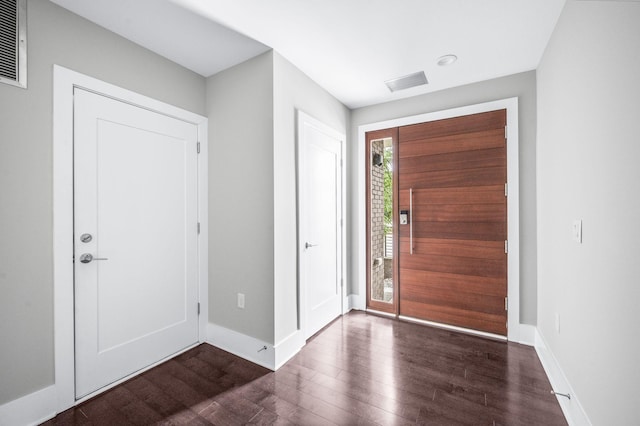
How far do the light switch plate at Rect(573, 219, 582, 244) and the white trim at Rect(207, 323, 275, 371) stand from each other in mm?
2148

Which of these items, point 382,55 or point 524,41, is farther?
point 382,55

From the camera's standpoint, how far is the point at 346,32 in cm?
203

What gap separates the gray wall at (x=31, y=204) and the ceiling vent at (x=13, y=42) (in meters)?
0.03

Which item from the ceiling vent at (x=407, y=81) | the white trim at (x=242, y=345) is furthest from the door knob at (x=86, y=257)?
the ceiling vent at (x=407, y=81)

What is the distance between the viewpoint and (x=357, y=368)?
2.19 metres

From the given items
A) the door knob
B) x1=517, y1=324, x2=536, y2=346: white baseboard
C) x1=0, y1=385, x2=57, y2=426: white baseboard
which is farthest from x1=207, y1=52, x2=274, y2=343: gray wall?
x1=517, y1=324, x2=536, y2=346: white baseboard

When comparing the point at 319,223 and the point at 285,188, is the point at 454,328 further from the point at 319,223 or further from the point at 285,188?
the point at 285,188

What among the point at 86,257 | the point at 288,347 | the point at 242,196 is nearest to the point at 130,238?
the point at 86,257

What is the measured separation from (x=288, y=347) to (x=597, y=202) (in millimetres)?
2242

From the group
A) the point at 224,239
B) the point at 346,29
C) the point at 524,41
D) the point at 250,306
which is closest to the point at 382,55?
the point at 346,29

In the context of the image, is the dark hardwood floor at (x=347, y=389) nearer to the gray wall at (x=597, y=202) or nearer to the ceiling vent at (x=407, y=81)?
the gray wall at (x=597, y=202)

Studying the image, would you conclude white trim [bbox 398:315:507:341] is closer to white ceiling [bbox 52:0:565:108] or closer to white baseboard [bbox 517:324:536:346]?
white baseboard [bbox 517:324:536:346]

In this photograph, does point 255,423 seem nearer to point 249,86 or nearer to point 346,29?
point 249,86

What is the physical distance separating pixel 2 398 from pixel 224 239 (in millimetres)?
1551
